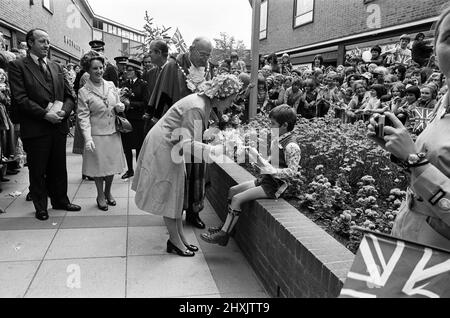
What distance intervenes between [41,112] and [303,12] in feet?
51.1

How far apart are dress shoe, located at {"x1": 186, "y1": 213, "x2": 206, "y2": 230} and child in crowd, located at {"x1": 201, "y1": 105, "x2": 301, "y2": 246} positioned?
2.47 feet

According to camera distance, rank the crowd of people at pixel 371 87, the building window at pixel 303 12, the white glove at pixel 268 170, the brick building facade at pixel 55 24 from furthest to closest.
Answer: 1. the building window at pixel 303 12
2. the brick building facade at pixel 55 24
3. the crowd of people at pixel 371 87
4. the white glove at pixel 268 170

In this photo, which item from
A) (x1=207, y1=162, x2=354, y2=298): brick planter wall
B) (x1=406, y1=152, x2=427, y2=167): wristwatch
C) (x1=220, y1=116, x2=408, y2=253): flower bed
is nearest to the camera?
(x1=406, y1=152, x2=427, y2=167): wristwatch

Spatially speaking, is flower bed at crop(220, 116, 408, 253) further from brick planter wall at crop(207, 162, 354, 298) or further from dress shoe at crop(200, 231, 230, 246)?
dress shoe at crop(200, 231, 230, 246)

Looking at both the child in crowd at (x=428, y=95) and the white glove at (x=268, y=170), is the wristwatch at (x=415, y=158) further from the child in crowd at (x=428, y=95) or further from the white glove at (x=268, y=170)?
the child in crowd at (x=428, y=95)

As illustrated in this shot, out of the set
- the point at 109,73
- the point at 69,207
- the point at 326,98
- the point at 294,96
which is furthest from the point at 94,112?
the point at 326,98

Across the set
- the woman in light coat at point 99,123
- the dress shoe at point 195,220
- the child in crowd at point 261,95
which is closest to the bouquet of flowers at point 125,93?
the woman in light coat at point 99,123

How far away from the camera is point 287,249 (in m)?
2.82

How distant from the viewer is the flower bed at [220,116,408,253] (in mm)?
3029

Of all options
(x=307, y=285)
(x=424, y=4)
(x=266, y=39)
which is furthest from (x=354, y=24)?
(x=307, y=285)

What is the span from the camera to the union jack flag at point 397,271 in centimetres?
128

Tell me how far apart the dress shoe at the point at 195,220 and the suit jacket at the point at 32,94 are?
1923 millimetres

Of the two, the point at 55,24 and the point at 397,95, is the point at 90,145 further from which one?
the point at 55,24

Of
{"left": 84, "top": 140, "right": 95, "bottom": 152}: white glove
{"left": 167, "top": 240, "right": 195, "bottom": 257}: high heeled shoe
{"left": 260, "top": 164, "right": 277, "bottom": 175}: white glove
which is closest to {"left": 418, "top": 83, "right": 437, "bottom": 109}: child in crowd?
{"left": 260, "top": 164, "right": 277, "bottom": 175}: white glove
